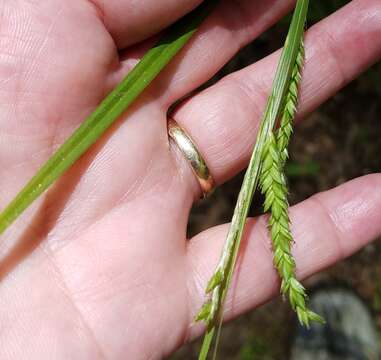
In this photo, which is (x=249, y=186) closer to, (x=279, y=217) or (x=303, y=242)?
(x=279, y=217)

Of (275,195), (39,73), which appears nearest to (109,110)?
(39,73)

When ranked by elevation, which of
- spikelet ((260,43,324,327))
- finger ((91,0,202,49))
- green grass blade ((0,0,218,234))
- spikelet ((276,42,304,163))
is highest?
→ finger ((91,0,202,49))

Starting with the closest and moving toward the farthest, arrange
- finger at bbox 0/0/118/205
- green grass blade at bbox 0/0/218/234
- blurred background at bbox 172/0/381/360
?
green grass blade at bbox 0/0/218/234 → finger at bbox 0/0/118/205 → blurred background at bbox 172/0/381/360

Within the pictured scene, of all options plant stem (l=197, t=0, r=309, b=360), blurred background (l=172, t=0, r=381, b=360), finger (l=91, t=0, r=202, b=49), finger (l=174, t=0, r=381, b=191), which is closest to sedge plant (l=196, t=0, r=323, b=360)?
plant stem (l=197, t=0, r=309, b=360)

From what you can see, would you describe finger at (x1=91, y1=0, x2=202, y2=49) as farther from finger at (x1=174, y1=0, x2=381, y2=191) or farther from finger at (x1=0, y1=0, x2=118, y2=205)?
finger at (x1=174, y1=0, x2=381, y2=191)

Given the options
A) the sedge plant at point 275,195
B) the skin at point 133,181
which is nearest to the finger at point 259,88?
the skin at point 133,181

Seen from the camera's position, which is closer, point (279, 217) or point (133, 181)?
point (279, 217)
